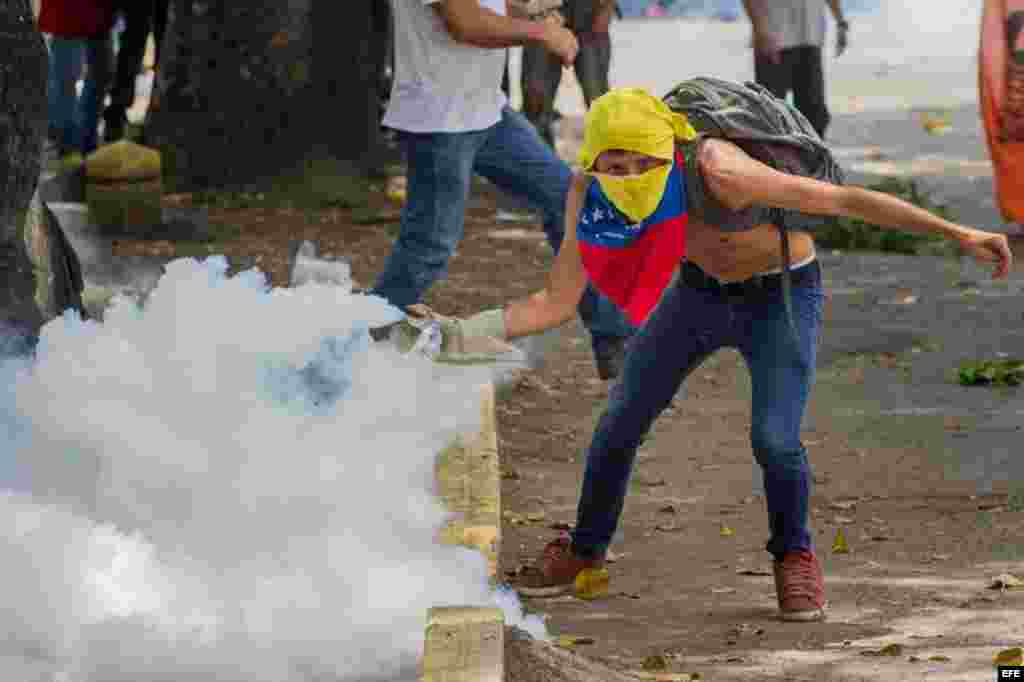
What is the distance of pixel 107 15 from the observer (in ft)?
47.9

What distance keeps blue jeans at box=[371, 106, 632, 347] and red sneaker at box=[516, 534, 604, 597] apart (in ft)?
5.70

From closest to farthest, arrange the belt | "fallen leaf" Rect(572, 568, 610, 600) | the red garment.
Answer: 1. the belt
2. "fallen leaf" Rect(572, 568, 610, 600)
3. the red garment

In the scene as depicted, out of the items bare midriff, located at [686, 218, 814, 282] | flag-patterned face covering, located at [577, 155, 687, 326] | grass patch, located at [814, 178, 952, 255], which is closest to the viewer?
flag-patterned face covering, located at [577, 155, 687, 326]

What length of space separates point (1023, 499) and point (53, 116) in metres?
9.38

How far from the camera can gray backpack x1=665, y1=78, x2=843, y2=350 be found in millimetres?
5832

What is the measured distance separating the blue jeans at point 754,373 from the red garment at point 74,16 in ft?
29.1

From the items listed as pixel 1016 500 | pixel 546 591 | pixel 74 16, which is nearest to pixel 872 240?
pixel 1016 500

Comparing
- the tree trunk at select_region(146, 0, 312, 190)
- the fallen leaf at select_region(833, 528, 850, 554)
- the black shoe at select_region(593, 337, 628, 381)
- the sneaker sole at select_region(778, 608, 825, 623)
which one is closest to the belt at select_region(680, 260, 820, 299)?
the sneaker sole at select_region(778, 608, 825, 623)

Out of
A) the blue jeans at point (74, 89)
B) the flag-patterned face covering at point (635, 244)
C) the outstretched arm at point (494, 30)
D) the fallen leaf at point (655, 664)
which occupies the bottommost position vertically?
the blue jeans at point (74, 89)

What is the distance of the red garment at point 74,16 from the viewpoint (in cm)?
1453

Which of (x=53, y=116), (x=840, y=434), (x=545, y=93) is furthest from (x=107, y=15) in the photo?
(x=840, y=434)

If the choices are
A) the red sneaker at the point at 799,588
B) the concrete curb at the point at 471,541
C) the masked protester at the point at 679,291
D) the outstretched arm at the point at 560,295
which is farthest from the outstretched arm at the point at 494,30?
the red sneaker at the point at 799,588

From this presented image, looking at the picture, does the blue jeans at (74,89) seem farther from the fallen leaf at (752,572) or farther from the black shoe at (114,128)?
the fallen leaf at (752,572)

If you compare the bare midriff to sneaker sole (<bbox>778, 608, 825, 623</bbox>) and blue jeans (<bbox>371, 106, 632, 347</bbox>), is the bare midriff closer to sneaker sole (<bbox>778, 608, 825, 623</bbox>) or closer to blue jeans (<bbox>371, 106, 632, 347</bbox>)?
sneaker sole (<bbox>778, 608, 825, 623</bbox>)
